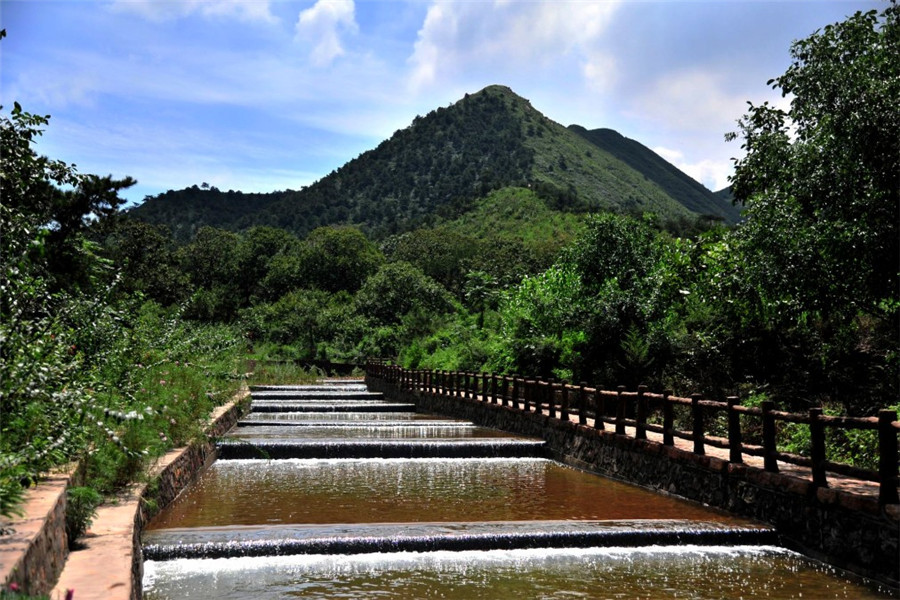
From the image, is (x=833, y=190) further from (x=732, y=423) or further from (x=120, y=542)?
(x=120, y=542)

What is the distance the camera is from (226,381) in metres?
25.6

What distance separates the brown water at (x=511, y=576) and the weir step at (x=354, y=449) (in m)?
6.97

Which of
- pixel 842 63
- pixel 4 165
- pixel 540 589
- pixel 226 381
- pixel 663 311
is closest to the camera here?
pixel 540 589

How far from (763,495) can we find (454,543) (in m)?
4.17

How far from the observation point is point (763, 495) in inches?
400

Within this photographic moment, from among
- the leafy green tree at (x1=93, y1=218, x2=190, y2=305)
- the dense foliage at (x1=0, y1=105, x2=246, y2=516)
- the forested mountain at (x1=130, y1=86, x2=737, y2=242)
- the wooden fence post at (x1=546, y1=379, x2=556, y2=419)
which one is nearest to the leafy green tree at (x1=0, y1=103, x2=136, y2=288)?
the dense foliage at (x1=0, y1=105, x2=246, y2=516)

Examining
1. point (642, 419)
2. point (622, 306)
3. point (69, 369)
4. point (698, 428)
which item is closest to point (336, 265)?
point (622, 306)

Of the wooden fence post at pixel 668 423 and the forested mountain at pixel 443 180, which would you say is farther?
the forested mountain at pixel 443 180

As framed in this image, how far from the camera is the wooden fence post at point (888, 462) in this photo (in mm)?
8195

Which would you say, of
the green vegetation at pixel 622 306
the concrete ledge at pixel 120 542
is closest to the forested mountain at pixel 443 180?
the green vegetation at pixel 622 306

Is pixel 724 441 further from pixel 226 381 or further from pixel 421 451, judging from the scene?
pixel 226 381

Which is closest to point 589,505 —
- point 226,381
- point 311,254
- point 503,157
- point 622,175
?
point 226,381

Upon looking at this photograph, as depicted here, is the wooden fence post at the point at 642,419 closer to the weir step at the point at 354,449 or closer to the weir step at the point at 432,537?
the weir step at the point at 354,449

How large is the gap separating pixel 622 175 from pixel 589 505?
17190cm
